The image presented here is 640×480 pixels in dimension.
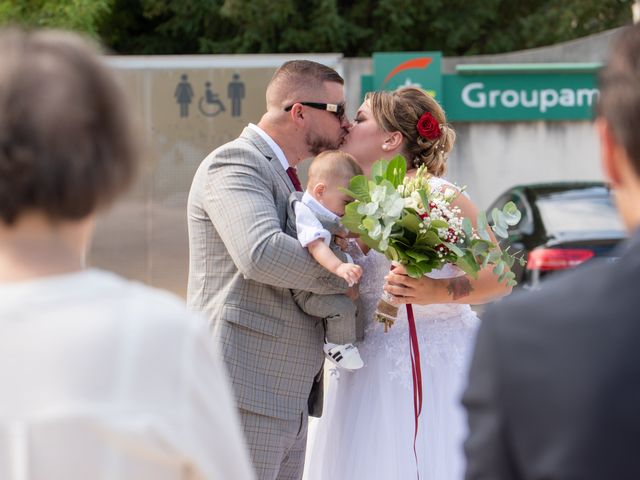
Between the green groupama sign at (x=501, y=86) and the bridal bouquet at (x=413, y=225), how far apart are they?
12.0m

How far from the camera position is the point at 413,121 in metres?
4.71

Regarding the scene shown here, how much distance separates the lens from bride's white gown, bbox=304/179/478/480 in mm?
4414

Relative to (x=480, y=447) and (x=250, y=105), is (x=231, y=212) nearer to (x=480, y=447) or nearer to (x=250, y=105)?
(x=480, y=447)

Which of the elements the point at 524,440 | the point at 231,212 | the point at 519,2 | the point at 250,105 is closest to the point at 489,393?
the point at 524,440

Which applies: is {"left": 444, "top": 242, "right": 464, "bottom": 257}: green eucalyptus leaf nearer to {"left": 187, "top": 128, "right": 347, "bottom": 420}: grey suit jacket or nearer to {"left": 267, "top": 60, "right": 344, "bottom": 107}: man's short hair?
{"left": 187, "top": 128, "right": 347, "bottom": 420}: grey suit jacket

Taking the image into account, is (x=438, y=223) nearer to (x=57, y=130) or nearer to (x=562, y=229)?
(x=57, y=130)

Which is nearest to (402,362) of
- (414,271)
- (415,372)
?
(415,372)

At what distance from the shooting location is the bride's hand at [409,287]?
14.2ft

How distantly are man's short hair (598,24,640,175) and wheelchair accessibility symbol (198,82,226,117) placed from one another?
Result: 13560mm

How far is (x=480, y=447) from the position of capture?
1836 millimetres

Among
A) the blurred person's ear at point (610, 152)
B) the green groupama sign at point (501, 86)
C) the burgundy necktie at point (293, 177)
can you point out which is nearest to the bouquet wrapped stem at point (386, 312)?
the burgundy necktie at point (293, 177)

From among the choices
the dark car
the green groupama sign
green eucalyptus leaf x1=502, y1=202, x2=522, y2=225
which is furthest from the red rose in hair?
the green groupama sign

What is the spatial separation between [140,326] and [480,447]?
23.7 inches

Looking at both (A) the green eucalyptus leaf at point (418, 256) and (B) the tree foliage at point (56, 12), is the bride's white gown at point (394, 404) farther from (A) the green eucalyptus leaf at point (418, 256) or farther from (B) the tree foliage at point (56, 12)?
(B) the tree foliage at point (56, 12)
